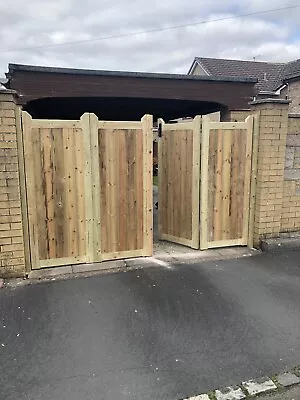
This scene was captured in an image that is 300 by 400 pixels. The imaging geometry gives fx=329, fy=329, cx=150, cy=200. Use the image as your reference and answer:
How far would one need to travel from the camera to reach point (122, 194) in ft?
14.7

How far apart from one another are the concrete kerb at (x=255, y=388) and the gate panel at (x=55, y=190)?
2660 mm

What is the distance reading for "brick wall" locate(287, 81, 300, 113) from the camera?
51.4 ft

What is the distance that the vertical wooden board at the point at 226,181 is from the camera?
484 centimetres

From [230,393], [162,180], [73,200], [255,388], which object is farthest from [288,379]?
[162,180]

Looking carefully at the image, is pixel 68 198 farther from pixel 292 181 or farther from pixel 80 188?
pixel 292 181

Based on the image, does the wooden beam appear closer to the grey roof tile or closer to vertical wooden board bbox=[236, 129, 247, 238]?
vertical wooden board bbox=[236, 129, 247, 238]

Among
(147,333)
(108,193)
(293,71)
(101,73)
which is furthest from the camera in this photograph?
(293,71)

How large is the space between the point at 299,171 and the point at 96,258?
3.41 m

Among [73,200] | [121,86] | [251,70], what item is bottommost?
[73,200]

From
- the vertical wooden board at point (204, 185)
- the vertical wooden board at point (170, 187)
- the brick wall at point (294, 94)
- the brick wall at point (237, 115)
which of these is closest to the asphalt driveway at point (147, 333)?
the vertical wooden board at point (204, 185)

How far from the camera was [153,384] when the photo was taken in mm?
2324

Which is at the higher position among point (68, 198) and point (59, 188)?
point (59, 188)

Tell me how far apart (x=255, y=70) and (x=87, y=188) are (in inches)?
790

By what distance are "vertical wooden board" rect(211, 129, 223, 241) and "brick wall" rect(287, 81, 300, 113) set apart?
1254cm
